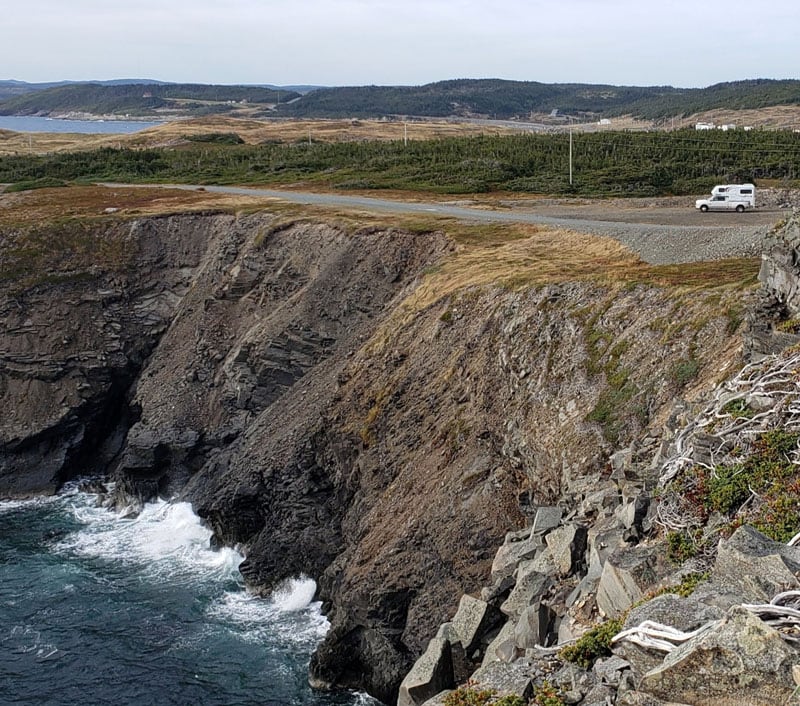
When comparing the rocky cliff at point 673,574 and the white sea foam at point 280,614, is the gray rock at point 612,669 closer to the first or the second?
the rocky cliff at point 673,574

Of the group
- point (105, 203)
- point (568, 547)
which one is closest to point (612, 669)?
point (568, 547)

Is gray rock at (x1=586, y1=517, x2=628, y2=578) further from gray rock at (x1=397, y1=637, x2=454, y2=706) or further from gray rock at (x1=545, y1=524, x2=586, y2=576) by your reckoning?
gray rock at (x1=397, y1=637, x2=454, y2=706)

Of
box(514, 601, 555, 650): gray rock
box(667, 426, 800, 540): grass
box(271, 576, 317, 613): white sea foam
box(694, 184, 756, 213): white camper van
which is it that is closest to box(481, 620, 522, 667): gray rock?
box(514, 601, 555, 650): gray rock

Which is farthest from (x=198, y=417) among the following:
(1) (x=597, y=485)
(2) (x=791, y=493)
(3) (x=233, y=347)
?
(2) (x=791, y=493)

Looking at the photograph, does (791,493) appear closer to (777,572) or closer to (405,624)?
(777,572)

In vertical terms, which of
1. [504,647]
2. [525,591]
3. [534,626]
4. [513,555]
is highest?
[534,626]

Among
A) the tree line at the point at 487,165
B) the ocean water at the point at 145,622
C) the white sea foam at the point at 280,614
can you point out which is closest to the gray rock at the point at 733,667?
→ the ocean water at the point at 145,622

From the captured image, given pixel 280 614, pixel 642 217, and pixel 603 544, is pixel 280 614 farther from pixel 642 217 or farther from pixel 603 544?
pixel 642 217
